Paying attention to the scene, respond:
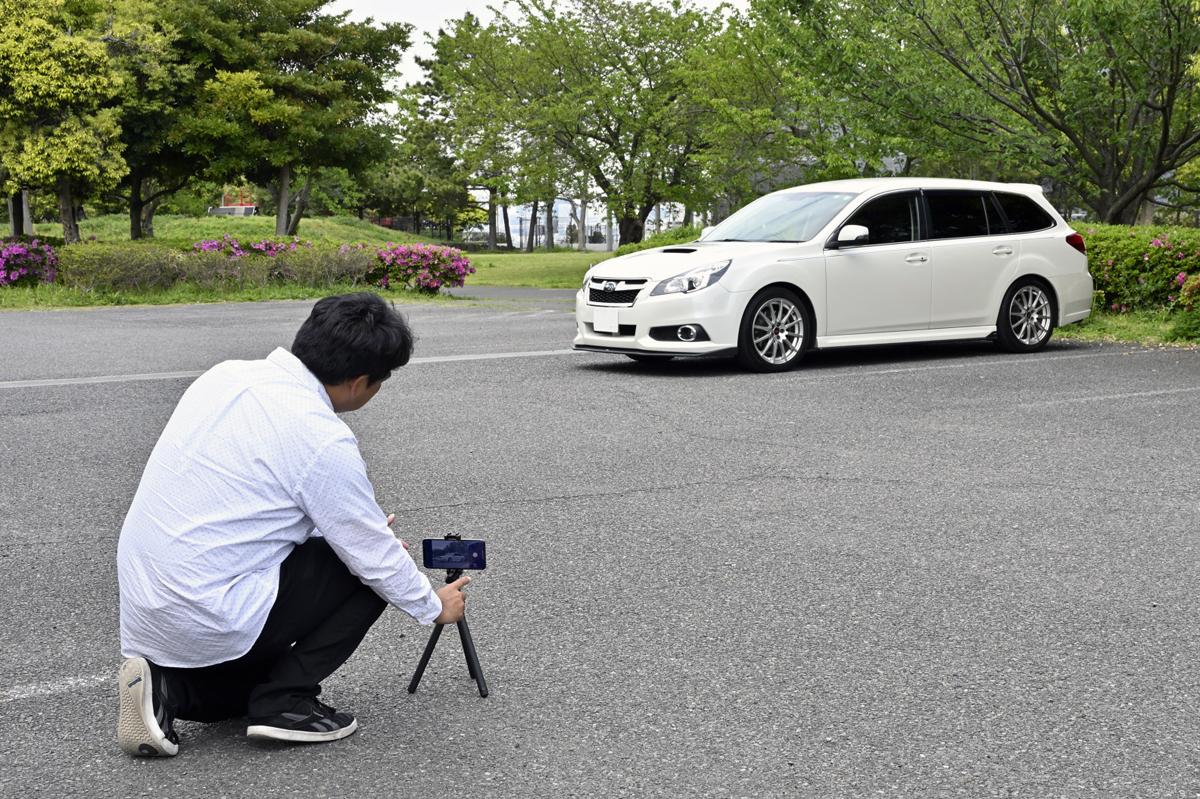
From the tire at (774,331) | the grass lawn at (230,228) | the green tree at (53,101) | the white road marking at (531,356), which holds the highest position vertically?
the green tree at (53,101)

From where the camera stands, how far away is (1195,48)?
49.3 ft

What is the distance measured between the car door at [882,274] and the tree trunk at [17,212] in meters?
30.8

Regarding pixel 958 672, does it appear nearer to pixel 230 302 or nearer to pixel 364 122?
pixel 230 302

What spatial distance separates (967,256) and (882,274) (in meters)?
1.07

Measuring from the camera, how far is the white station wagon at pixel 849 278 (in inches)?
409

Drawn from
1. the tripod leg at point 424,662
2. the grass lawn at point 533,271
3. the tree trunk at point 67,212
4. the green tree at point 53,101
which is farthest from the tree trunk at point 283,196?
the tripod leg at point 424,662

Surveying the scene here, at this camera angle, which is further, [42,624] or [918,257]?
[918,257]

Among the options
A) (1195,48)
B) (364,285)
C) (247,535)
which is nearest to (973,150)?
(1195,48)

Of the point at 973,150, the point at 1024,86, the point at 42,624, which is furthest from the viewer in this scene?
the point at 973,150

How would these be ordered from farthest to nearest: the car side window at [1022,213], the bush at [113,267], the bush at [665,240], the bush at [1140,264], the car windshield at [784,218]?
the bush at [665,240] → the bush at [113,267] → the bush at [1140,264] → the car side window at [1022,213] → the car windshield at [784,218]

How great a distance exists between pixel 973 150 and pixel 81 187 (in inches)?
1030

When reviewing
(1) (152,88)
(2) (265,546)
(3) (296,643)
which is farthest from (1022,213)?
(1) (152,88)

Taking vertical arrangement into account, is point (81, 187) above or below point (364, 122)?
below

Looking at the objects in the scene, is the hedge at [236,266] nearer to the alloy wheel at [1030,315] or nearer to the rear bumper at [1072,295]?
the alloy wheel at [1030,315]
